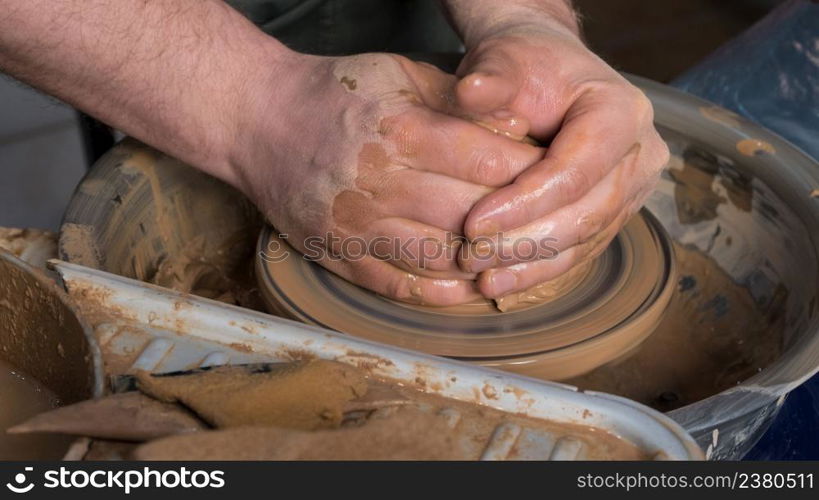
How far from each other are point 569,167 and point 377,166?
24cm

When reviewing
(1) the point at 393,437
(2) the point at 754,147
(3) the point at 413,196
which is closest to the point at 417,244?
(3) the point at 413,196

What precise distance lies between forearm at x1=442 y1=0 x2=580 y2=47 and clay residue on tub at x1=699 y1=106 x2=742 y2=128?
0.28 meters

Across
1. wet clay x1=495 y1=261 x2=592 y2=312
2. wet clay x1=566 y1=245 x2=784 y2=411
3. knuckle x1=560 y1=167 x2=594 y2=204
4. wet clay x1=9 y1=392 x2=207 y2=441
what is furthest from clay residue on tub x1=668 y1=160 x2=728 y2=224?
wet clay x1=9 y1=392 x2=207 y2=441

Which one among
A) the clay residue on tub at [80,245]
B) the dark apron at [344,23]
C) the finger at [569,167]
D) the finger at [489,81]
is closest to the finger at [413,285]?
the finger at [569,167]

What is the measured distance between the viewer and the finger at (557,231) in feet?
3.80

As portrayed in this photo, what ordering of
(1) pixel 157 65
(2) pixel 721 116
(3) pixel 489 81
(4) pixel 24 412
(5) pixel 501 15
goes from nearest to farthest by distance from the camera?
(4) pixel 24 412, (3) pixel 489 81, (1) pixel 157 65, (5) pixel 501 15, (2) pixel 721 116

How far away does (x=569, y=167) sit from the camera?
1145 millimetres

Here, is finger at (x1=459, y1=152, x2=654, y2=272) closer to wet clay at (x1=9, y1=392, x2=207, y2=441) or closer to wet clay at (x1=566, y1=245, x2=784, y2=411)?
wet clay at (x1=566, y1=245, x2=784, y2=411)

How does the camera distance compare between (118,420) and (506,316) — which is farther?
(506,316)

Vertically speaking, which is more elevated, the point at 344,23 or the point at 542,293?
the point at 344,23

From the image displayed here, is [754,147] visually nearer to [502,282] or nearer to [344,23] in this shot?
[502,282]

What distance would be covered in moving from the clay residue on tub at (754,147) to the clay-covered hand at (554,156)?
1.01 ft

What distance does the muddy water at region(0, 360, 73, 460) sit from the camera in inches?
30.8

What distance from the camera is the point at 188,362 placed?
0.82 meters
